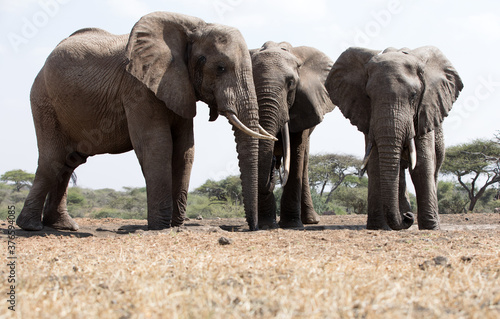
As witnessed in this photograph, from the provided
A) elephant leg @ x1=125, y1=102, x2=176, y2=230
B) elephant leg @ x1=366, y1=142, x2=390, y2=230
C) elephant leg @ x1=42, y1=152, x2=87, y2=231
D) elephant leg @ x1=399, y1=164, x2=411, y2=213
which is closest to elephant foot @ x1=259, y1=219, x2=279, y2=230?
elephant leg @ x1=366, y1=142, x2=390, y2=230

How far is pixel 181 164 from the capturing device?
25.6ft

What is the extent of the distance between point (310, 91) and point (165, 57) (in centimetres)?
279

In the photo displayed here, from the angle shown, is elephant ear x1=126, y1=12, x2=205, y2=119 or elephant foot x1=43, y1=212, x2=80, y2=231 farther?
elephant foot x1=43, y1=212, x2=80, y2=231

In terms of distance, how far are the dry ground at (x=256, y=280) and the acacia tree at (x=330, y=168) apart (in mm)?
19951

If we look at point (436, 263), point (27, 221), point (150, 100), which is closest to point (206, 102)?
point (150, 100)

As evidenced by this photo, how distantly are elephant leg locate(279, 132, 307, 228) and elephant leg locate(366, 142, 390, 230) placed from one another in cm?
145

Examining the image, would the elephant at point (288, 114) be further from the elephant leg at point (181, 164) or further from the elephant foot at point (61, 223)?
the elephant foot at point (61, 223)

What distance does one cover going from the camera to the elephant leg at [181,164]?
763 cm

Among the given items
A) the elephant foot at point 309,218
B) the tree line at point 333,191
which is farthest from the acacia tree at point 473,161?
the elephant foot at point 309,218

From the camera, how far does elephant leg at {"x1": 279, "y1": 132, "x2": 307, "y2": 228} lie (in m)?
8.92

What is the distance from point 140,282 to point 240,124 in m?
3.70

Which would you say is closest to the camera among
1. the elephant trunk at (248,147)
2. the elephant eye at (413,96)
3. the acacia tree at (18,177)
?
the elephant trunk at (248,147)

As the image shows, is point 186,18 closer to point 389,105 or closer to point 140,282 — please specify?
point 389,105

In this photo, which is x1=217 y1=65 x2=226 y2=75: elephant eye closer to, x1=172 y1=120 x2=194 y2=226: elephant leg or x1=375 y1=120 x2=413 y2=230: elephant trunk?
x1=172 y1=120 x2=194 y2=226: elephant leg
